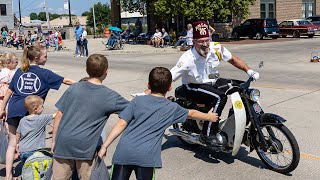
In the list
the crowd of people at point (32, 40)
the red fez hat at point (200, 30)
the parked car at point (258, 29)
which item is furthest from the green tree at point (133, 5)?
the red fez hat at point (200, 30)

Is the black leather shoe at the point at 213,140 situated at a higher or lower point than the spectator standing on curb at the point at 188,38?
lower

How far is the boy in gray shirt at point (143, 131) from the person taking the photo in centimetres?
346

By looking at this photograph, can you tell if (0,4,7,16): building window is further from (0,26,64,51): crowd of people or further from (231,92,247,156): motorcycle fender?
(231,92,247,156): motorcycle fender

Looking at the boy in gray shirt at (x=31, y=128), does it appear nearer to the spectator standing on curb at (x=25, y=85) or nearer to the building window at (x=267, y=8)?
the spectator standing on curb at (x=25, y=85)

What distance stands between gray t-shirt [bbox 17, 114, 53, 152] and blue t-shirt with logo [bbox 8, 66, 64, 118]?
10.0 inches

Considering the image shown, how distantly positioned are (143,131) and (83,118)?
0.53m

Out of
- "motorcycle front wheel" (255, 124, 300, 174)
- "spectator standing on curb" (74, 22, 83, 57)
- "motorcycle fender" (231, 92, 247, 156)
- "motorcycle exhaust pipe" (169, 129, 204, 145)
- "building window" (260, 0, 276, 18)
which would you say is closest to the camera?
"motorcycle front wheel" (255, 124, 300, 174)

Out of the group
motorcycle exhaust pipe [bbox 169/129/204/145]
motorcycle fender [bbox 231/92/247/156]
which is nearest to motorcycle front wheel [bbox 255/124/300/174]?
motorcycle fender [bbox 231/92/247/156]

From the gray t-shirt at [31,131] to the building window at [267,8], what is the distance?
4074cm

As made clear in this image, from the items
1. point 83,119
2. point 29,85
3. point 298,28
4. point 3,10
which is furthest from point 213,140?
point 3,10

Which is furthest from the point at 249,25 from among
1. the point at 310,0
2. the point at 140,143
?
the point at 140,143

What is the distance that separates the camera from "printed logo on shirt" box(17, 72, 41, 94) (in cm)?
465

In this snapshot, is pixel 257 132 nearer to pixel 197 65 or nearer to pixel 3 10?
pixel 197 65

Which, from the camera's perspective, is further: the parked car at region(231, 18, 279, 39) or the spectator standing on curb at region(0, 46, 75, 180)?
the parked car at region(231, 18, 279, 39)
